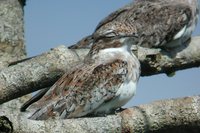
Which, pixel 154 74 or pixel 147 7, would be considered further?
pixel 147 7

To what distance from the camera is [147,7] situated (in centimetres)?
1017

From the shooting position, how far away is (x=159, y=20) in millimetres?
9883

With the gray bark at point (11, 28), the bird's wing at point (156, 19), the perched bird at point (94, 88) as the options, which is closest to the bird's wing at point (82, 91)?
the perched bird at point (94, 88)

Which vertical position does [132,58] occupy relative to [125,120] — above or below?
below

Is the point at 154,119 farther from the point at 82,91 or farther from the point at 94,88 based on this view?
the point at 94,88

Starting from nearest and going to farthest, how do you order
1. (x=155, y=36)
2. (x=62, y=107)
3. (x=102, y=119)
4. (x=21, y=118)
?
(x=21, y=118) < (x=102, y=119) < (x=62, y=107) < (x=155, y=36)

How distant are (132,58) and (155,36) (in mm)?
2663

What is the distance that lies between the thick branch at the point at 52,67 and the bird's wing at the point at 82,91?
0.24 metres

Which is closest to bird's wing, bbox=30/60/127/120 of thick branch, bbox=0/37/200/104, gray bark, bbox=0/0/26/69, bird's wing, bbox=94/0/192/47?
thick branch, bbox=0/37/200/104

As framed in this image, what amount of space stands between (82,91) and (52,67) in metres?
0.77

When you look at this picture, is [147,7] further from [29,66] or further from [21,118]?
[21,118]

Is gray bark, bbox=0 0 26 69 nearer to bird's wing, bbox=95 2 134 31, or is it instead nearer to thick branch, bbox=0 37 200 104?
thick branch, bbox=0 37 200 104

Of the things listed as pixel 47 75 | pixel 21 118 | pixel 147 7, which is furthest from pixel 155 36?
pixel 21 118

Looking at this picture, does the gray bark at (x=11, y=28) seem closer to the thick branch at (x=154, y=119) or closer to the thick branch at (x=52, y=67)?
the thick branch at (x=52, y=67)
